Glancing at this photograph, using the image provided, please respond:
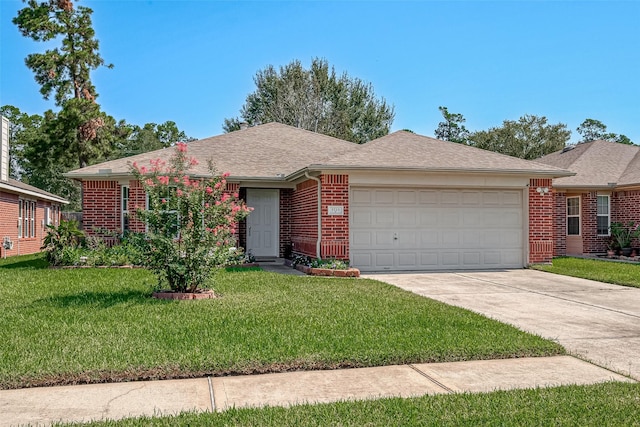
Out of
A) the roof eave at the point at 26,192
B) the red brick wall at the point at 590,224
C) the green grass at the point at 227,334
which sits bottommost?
the green grass at the point at 227,334

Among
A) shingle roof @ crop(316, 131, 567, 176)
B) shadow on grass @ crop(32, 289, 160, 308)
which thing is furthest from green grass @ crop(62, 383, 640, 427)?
shingle roof @ crop(316, 131, 567, 176)

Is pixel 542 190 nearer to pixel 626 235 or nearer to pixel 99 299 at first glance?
pixel 626 235

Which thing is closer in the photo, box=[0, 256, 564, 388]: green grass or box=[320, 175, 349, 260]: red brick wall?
box=[0, 256, 564, 388]: green grass

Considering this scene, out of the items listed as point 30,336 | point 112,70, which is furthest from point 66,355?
point 112,70

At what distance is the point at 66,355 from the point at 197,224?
3.94 m

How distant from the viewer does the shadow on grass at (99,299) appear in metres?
8.11

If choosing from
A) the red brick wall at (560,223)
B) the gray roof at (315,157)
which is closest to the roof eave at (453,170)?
the gray roof at (315,157)

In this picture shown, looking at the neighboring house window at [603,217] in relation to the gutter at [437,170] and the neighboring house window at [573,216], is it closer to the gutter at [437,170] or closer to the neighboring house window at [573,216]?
the neighboring house window at [573,216]

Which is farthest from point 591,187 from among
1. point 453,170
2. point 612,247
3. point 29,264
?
point 29,264

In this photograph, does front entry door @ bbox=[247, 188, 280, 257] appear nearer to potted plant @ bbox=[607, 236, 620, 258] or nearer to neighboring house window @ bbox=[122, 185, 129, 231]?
neighboring house window @ bbox=[122, 185, 129, 231]

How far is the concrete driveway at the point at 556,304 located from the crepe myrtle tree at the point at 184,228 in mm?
4044

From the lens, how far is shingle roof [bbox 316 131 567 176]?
13.7 meters

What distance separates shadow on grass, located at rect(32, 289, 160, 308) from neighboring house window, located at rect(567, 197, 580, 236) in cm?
1638

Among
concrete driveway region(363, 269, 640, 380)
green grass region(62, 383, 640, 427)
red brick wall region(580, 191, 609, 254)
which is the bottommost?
green grass region(62, 383, 640, 427)
